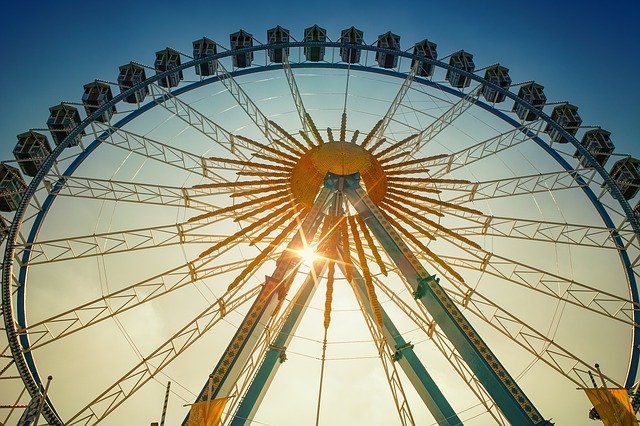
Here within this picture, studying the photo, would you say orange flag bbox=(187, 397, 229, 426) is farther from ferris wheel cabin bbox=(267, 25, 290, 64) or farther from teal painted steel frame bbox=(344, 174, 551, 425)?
ferris wheel cabin bbox=(267, 25, 290, 64)

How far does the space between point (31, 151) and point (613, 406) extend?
17962 millimetres

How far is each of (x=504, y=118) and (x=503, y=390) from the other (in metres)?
11.7

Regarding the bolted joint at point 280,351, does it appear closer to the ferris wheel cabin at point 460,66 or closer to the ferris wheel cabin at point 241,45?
the ferris wheel cabin at point 241,45

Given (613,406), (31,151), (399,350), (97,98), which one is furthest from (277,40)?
(613,406)

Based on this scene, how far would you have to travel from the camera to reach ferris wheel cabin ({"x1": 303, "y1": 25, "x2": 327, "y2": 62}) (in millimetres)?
18078

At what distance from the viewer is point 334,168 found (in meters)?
13.9

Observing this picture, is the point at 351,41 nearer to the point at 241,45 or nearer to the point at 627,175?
the point at 241,45

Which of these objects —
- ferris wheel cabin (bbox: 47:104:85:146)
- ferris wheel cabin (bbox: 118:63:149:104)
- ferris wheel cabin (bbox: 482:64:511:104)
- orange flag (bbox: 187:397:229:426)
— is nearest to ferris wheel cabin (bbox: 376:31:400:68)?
ferris wheel cabin (bbox: 482:64:511:104)

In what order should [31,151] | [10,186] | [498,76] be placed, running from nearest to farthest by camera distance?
[10,186] → [31,151] → [498,76]

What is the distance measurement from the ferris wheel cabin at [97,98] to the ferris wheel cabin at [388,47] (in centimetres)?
1097

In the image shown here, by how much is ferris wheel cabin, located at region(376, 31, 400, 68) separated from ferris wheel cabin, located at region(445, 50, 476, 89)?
2.40 meters

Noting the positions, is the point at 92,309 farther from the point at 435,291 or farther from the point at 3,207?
the point at 435,291

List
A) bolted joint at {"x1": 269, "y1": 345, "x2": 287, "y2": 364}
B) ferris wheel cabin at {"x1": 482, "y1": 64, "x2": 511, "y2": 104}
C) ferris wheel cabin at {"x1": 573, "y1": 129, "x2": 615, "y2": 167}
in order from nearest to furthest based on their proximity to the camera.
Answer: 1. bolted joint at {"x1": 269, "y1": 345, "x2": 287, "y2": 364}
2. ferris wheel cabin at {"x1": 573, "y1": 129, "x2": 615, "y2": 167}
3. ferris wheel cabin at {"x1": 482, "y1": 64, "x2": 511, "y2": 104}

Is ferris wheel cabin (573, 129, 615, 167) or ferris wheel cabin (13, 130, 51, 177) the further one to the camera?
ferris wheel cabin (573, 129, 615, 167)
